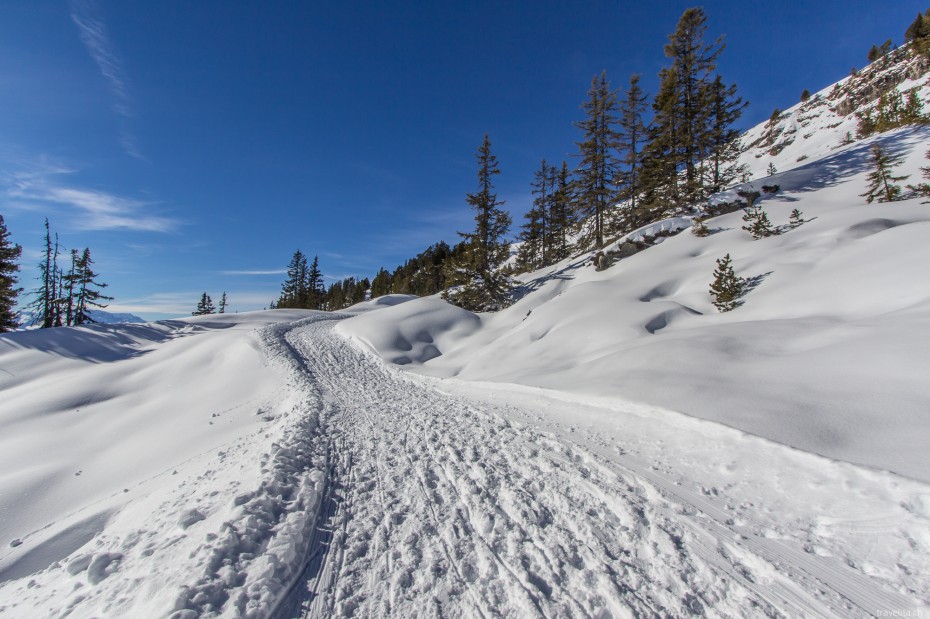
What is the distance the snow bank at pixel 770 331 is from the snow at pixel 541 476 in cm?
6

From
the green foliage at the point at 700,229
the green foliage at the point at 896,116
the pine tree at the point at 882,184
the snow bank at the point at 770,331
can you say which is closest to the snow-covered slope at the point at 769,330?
the snow bank at the point at 770,331

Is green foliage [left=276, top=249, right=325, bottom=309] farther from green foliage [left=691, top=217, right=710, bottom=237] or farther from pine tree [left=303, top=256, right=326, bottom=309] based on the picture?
green foliage [left=691, top=217, right=710, bottom=237]

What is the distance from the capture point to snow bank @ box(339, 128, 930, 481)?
4895 millimetres

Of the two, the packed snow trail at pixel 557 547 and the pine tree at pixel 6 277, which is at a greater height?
the pine tree at pixel 6 277

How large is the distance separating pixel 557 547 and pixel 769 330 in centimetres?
803

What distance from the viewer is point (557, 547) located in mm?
3393

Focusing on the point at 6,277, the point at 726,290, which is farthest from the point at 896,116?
the point at 6,277

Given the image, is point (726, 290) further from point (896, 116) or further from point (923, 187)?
point (896, 116)

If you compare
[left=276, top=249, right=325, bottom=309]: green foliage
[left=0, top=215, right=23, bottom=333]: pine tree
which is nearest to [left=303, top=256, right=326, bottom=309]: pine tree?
[left=276, top=249, right=325, bottom=309]: green foliage

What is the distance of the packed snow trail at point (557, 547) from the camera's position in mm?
2742

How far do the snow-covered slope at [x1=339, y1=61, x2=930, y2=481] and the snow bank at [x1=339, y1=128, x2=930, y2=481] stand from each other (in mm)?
36

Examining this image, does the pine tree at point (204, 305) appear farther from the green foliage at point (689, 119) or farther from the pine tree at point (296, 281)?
the green foliage at point (689, 119)

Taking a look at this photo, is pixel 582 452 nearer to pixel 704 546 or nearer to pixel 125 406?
pixel 704 546

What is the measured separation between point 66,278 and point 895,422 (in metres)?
50.4
